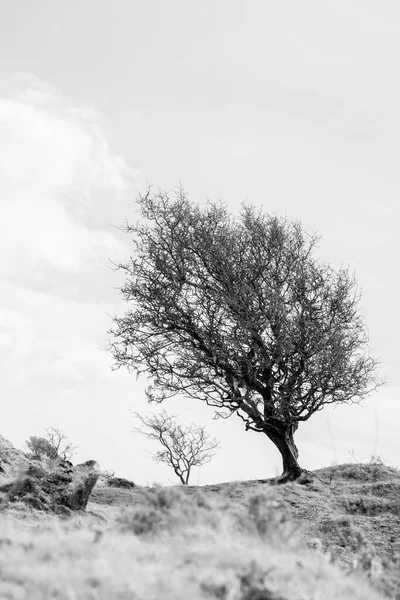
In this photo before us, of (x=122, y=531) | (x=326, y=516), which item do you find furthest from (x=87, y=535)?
(x=326, y=516)

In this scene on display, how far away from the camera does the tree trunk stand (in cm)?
1736

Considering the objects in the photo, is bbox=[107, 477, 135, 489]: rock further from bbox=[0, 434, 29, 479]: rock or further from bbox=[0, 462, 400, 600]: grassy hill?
bbox=[0, 462, 400, 600]: grassy hill

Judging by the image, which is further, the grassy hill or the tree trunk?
the tree trunk

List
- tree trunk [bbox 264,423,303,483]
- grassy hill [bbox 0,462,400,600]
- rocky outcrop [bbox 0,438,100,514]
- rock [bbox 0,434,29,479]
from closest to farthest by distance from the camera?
grassy hill [bbox 0,462,400,600] < rocky outcrop [bbox 0,438,100,514] < rock [bbox 0,434,29,479] < tree trunk [bbox 264,423,303,483]

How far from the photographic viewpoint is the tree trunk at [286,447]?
17.4 m

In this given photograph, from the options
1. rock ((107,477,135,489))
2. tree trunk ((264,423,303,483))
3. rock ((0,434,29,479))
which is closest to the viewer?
rock ((0,434,29,479))

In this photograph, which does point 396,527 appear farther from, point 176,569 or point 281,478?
point 176,569

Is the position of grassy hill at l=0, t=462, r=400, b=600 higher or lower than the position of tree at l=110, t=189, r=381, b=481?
lower

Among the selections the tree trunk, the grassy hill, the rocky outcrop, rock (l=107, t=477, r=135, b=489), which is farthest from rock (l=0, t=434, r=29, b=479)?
the tree trunk

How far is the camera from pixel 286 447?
57.5ft

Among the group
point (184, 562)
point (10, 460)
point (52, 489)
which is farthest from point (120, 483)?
point (184, 562)

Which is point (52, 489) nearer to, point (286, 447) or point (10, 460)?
point (10, 460)

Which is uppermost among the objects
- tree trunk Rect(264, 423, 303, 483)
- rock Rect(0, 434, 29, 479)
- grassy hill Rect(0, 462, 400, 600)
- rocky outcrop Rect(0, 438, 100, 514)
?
tree trunk Rect(264, 423, 303, 483)

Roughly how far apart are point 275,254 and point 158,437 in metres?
10.5
